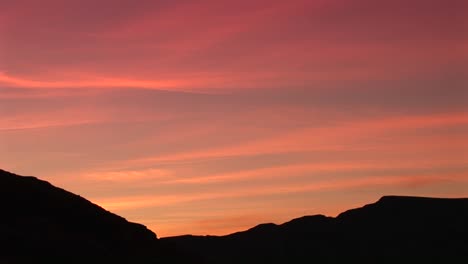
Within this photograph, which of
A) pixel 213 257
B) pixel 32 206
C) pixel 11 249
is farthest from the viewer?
pixel 213 257

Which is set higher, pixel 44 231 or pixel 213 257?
pixel 213 257

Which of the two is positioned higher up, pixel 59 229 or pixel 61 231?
pixel 59 229

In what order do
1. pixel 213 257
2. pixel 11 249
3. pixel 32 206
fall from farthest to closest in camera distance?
pixel 213 257 → pixel 32 206 → pixel 11 249

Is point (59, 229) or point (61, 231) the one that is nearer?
point (61, 231)

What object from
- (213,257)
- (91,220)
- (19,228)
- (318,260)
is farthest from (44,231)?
(318,260)

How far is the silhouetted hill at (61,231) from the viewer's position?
7812 centimetres

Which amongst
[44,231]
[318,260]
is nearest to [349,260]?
[318,260]

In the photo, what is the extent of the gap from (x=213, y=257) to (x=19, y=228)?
368ft

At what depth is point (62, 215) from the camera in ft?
287

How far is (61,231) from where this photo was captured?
8262cm

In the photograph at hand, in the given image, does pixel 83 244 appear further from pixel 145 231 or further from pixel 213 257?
pixel 213 257

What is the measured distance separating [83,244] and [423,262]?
425ft

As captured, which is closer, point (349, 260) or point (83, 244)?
point (83, 244)

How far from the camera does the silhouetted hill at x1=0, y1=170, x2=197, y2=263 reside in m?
78.1
